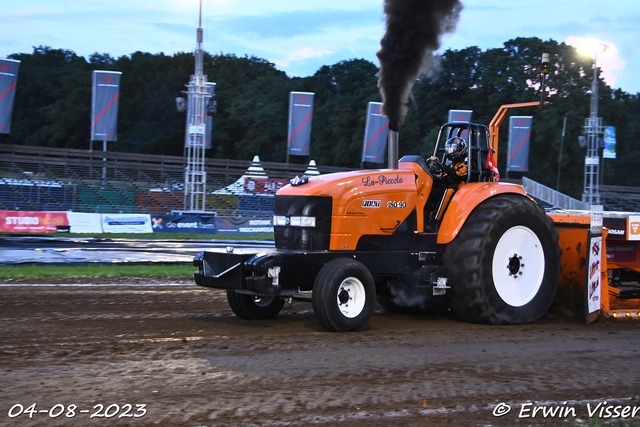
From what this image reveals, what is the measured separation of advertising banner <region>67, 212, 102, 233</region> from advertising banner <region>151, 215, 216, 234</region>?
2.45 meters

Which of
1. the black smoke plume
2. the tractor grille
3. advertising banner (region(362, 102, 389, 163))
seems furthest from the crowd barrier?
the tractor grille

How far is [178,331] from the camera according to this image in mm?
6609

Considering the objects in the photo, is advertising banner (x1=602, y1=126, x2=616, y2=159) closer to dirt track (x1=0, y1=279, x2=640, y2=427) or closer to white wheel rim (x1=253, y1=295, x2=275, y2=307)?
dirt track (x1=0, y1=279, x2=640, y2=427)

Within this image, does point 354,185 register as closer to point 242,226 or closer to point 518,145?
point 242,226

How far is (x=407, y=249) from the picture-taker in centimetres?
723

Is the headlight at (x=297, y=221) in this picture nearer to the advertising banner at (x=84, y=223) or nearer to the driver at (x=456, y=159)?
the driver at (x=456, y=159)

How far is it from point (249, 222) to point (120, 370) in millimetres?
25658

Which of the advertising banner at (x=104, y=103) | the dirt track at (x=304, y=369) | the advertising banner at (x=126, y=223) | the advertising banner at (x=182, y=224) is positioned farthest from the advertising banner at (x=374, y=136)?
the dirt track at (x=304, y=369)

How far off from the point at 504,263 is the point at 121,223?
73.4 ft

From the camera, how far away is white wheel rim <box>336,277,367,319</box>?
6590 millimetres

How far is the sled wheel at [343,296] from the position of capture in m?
6.34

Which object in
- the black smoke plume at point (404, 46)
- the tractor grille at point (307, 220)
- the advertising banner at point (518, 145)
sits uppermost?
the advertising banner at point (518, 145)

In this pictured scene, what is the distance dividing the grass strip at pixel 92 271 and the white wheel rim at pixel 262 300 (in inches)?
214

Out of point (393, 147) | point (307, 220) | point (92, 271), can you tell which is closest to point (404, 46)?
point (393, 147)
